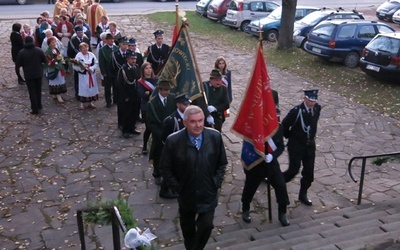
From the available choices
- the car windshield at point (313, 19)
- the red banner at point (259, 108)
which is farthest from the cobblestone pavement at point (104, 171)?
the car windshield at point (313, 19)

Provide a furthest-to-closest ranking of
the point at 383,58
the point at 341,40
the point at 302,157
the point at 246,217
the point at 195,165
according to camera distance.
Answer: the point at 341,40, the point at 383,58, the point at 302,157, the point at 246,217, the point at 195,165

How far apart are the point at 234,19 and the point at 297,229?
58.3 ft

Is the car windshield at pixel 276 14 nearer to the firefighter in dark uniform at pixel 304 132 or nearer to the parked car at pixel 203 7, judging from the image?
the parked car at pixel 203 7

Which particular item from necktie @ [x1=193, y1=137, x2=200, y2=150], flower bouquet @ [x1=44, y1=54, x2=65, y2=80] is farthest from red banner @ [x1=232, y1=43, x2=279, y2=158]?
flower bouquet @ [x1=44, y1=54, x2=65, y2=80]

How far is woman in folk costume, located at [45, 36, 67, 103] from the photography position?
1223 cm

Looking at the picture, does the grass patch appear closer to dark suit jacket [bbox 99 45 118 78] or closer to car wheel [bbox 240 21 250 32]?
car wheel [bbox 240 21 250 32]

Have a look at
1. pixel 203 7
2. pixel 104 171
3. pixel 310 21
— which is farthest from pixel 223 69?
pixel 203 7

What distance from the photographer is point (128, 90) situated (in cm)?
1023

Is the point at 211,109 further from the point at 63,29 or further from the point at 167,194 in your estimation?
the point at 63,29

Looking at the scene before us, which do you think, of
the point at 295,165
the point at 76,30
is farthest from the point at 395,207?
the point at 76,30

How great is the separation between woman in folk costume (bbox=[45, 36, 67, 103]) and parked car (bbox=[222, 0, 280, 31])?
1233cm

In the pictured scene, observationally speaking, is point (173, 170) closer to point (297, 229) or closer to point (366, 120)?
point (297, 229)

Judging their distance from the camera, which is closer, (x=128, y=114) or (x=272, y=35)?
(x=128, y=114)

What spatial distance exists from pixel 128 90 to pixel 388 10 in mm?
22755
